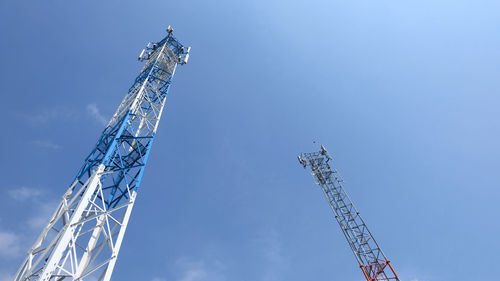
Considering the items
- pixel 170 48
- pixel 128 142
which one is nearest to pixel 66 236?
pixel 128 142

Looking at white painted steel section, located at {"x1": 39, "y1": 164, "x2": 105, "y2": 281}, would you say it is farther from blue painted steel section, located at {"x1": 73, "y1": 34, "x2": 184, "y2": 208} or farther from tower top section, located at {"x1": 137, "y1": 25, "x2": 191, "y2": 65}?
tower top section, located at {"x1": 137, "y1": 25, "x2": 191, "y2": 65}

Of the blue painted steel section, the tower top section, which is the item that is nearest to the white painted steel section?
the blue painted steel section

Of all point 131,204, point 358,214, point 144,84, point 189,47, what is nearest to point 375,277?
point 358,214

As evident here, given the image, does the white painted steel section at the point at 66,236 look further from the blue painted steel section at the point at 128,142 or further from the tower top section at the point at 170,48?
the tower top section at the point at 170,48

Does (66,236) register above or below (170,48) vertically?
below

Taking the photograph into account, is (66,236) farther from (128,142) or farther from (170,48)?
(170,48)

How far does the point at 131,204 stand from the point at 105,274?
4.07 metres

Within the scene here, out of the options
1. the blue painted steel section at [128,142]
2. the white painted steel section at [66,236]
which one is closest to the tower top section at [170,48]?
the blue painted steel section at [128,142]

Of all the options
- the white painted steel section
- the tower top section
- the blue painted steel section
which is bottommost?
the white painted steel section

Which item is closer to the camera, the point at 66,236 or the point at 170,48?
the point at 66,236

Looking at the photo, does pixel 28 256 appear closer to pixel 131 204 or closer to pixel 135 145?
pixel 131 204

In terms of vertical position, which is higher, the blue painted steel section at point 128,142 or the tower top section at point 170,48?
the tower top section at point 170,48

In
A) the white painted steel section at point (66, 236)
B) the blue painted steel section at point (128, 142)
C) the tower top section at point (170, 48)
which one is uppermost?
the tower top section at point (170, 48)

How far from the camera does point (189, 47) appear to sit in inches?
1225
